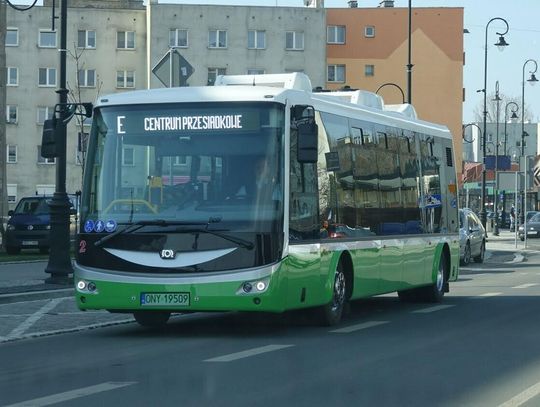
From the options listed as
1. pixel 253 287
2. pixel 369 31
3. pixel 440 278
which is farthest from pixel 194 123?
pixel 369 31

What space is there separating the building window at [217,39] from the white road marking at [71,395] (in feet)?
262

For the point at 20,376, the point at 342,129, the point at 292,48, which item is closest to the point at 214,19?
the point at 292,48

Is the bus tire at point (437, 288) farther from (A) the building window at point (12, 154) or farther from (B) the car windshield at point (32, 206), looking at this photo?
(A) the building window at point (12, 154)

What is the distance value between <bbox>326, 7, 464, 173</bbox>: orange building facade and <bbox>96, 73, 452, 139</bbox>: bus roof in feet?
249

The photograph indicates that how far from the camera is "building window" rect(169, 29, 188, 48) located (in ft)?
288

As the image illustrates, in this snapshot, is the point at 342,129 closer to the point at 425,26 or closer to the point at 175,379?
the point at 175,379

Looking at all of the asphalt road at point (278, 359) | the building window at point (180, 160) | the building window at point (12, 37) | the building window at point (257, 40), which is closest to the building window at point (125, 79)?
the building window at point (12, 37)

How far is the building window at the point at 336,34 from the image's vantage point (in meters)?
96.3

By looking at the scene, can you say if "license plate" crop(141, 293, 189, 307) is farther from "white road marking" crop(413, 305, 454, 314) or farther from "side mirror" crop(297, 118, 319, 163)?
"white road marking" crop(413, 305, 454, 314)

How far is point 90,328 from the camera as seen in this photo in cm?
1655

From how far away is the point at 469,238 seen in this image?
3875cm

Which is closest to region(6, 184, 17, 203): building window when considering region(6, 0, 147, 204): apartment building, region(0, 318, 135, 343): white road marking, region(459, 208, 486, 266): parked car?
region(6, 0, 147, 204): apartment building

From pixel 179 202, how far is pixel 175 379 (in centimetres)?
413

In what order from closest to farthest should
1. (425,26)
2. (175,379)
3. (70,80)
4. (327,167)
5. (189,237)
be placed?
(175,379) → (189,237) → (327,167) → (70,80) → (425,26)
